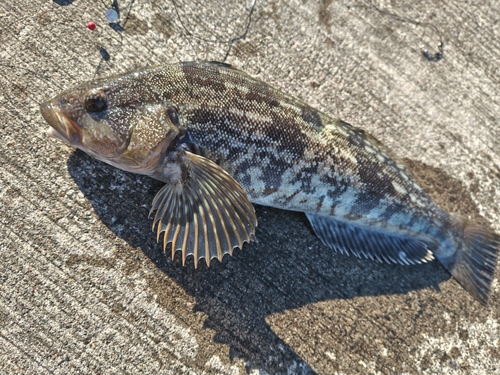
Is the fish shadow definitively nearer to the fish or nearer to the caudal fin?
the fish

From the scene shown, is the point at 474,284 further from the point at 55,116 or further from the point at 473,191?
the point at 55,116

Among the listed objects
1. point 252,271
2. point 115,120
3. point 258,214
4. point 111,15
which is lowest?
point 252,271

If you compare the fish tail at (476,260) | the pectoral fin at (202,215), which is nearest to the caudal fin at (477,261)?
the fish tail at (476,260)

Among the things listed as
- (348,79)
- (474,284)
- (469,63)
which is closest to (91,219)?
(348,79)

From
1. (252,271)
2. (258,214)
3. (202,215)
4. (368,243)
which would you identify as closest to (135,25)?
(202,215)

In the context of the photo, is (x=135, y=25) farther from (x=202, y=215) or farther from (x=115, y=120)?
(x=202, y=215)

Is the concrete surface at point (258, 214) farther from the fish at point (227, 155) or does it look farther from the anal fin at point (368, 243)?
the fish at point (227, 155)

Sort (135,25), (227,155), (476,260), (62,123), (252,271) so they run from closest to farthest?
(62,123) → (227,155) → (252,271) → (135,25) → (476,260)
